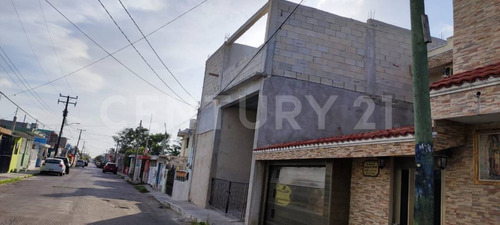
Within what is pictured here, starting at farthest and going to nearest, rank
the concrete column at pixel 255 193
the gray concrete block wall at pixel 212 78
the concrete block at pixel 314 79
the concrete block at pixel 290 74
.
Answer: the gray concrete block wall at pixel 212 78
the concrete block at pixel 314 79
the concrete block at pixel 290 74
the concrete column at pixel 255 193

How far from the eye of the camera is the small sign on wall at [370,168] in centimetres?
707

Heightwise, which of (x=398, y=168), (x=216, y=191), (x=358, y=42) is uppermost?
(x=358, y=42)

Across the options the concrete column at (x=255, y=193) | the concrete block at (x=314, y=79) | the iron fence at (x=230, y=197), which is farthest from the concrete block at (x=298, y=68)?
the iron fence at (x=230, y=197)

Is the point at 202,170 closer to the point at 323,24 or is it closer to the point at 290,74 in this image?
the point at 290,74

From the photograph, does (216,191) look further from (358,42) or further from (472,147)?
(472,147)

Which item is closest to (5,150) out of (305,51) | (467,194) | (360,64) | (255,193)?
(255,193)

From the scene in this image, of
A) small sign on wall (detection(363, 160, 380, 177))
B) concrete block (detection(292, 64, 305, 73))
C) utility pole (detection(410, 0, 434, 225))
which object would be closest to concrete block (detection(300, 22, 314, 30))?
concrete block (detection(292, 64, 305, 73))

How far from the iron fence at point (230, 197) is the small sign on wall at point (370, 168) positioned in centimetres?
593

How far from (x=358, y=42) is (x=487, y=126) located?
8.72 m

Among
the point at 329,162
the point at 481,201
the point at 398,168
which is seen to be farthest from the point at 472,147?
the point at 329,162

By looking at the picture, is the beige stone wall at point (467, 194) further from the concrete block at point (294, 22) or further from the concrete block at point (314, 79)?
the concrete block at point (294, 22)

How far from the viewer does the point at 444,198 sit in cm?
554

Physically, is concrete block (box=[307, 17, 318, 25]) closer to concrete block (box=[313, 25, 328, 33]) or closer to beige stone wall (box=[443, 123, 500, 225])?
concrete block (box=[313, 25, 328, 33])

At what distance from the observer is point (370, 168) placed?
7227 millimetres
